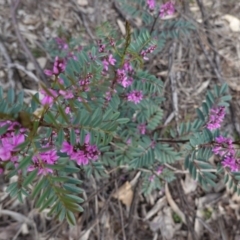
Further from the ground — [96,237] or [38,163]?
[38,163]

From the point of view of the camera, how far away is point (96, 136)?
98 centimetres

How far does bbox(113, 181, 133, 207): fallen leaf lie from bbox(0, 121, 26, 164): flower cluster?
3.59ft

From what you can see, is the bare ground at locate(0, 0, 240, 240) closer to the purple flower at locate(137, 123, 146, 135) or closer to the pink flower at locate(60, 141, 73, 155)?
the purple flower at locate(137, 123, 146, 135)

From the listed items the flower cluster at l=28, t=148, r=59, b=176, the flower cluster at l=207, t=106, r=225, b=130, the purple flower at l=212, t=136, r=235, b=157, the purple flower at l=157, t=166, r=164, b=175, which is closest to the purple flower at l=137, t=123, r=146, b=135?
the purple flower at l=157, t=166, r=164, b=175

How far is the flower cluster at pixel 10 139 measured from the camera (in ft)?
2.60

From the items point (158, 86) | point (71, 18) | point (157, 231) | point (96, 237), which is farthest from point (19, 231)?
point (71, 18)

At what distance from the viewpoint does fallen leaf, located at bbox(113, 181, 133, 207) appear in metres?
1.87

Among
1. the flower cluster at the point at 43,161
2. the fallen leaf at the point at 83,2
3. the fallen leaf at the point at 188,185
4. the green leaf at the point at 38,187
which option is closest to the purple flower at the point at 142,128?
the fallen leaf at the point at 188,185

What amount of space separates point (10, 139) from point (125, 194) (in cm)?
114

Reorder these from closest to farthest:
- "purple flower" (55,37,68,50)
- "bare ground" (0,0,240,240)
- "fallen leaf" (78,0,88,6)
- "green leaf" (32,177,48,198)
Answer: "green leaf" (32,177,48,198) < "bare ground" (0,0,240,240) < "purple flower" (55,37,68,50) < "fallen leaf" (78,0,88,6)

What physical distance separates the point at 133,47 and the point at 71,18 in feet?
4.19

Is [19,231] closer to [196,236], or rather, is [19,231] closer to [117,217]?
[117,217]

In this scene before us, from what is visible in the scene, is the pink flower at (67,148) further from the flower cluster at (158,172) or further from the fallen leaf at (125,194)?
the fallen leaf at (125,194)

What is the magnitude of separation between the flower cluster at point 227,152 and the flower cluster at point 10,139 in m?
0.61
